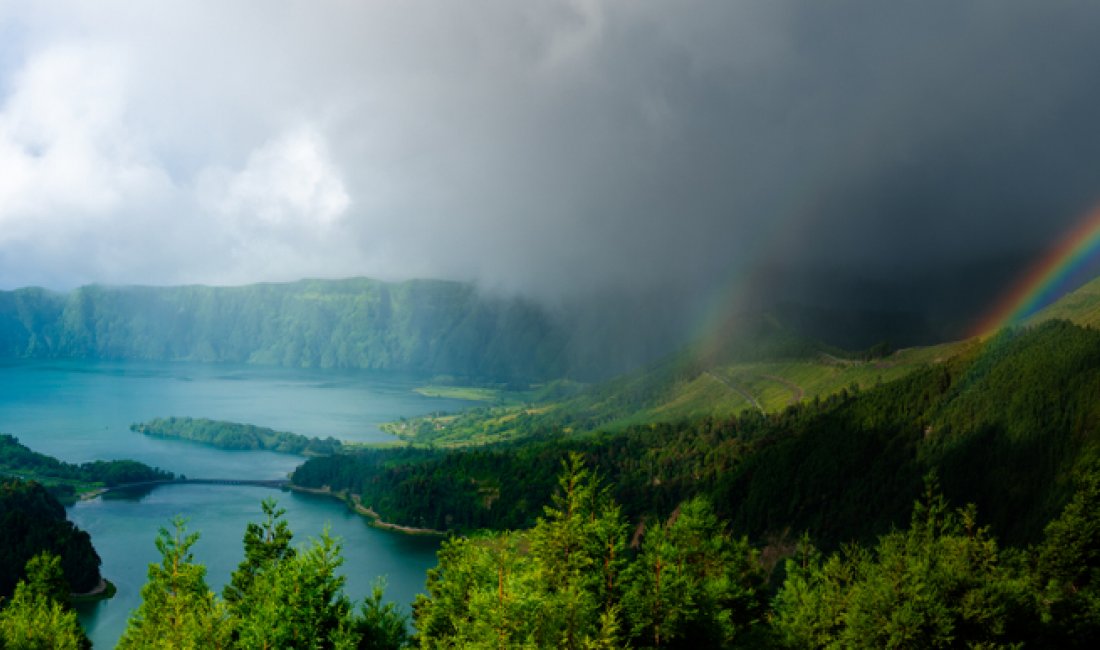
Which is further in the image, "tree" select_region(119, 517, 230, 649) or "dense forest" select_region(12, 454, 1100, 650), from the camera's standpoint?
"tree" select_region(119, 517, 230, 649)

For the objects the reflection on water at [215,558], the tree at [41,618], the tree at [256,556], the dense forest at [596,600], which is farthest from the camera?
the reflection on water at [215,558]

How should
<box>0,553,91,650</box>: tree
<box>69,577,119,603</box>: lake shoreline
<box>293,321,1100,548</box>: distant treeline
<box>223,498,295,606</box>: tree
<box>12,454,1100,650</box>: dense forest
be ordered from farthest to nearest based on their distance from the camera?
<box>69,577,119,603</box>: lake shoreline, <box>293,321,1100,548</box>: distant treeline, <box>0,553,91,650</box>: tree, <box>223,498,295,606</box>: tree, <box>12,454,1100,650</box>: dense forest

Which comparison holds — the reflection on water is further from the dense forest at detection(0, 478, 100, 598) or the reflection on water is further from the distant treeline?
the distant treeline

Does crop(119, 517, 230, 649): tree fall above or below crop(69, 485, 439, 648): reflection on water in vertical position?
above

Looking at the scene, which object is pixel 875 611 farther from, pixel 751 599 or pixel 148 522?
pixel 148 522

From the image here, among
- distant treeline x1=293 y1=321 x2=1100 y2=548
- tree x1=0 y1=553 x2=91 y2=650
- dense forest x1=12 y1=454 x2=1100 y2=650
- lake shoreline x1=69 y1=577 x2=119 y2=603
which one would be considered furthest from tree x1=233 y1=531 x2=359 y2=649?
lake shoreline x1=69 y1=577 x2=119 y2=603

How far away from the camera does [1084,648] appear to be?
51312 millimetres

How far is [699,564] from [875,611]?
1766 centimetres

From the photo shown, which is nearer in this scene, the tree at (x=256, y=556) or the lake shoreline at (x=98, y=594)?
the tree at (x=256, y=556)

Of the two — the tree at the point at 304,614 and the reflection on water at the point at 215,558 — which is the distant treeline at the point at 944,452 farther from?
the tree at the point at 304,614

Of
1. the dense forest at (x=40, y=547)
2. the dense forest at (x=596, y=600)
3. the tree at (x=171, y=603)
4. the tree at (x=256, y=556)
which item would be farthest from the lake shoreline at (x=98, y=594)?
the tree at (x=256, y=556)

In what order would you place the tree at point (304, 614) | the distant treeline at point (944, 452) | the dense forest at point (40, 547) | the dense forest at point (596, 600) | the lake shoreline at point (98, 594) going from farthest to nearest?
the dense forest at point (40, 547), the lake shoreline at point (98, 594), the distant treeline at point (944, 452), the dense forest at point (596, 600), the tree at point (304, 614)

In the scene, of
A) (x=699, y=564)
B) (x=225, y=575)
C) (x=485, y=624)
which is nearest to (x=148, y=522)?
(x=225, y=575)

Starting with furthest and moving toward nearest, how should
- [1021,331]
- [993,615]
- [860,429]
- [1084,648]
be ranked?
[1021,331] → [860,429] → [1084,648] → [993,615]
